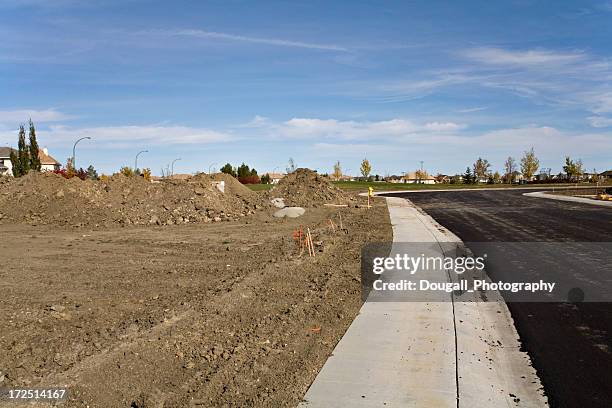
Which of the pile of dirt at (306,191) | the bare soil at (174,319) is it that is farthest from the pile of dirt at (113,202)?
the bare soil at (174,319)

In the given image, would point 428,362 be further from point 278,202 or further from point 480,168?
point 480,168

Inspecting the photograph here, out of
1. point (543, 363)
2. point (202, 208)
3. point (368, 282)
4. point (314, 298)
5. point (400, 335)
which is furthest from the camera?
point (202, 208)

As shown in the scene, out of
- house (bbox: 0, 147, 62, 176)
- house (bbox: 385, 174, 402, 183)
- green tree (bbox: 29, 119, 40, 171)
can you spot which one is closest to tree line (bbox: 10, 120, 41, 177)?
green tree (bbox: 29, 119, 40, 171)

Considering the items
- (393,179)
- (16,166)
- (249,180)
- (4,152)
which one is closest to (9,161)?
(4,152)

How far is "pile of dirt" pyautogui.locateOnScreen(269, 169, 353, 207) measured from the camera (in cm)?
3531

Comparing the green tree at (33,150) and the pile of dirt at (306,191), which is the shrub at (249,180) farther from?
the pile of dirt at (306,191)

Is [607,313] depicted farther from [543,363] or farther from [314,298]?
[314,298]

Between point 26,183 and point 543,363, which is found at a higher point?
point 26,183

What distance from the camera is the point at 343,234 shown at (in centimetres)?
1858

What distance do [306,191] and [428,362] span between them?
103 feet

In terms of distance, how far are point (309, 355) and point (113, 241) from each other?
44.4 ft

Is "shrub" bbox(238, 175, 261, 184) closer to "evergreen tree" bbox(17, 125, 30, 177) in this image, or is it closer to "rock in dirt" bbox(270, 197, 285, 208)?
"evergreen tree" bbox(17, 125, 30, 177)

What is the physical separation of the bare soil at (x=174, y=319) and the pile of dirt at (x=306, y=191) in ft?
62.8

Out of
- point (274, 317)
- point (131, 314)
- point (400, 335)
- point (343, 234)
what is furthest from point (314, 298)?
point (343, 234)
